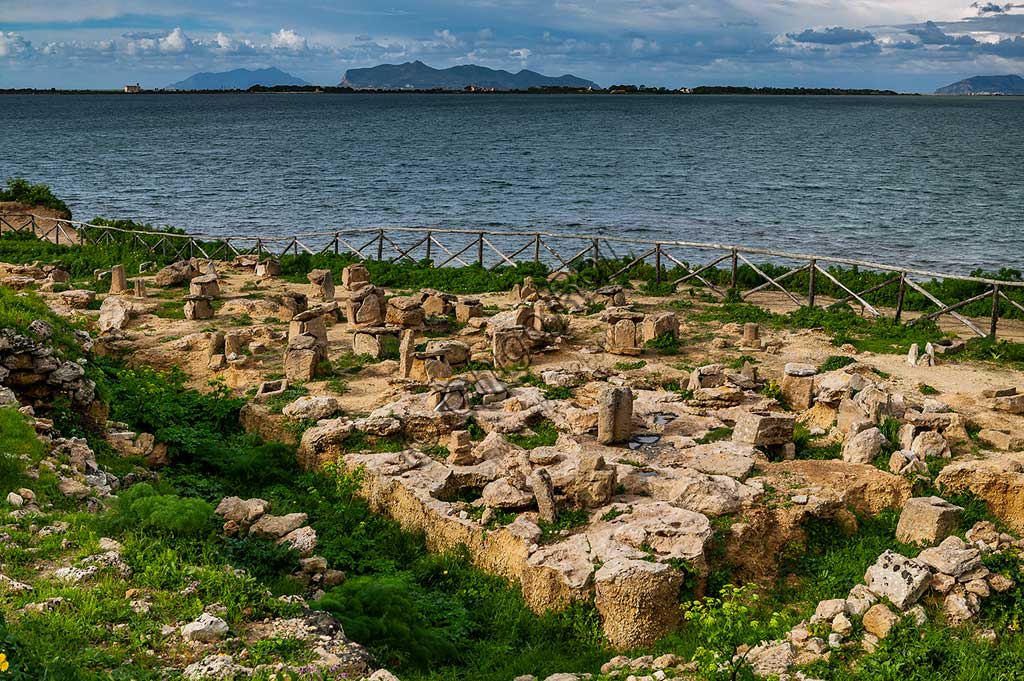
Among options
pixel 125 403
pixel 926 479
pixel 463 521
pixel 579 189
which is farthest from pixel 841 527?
pixel 579 189

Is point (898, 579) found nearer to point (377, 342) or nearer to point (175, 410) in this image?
point (377, 342)

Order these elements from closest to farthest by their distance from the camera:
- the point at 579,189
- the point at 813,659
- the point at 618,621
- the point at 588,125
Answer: the point at 813,659 < the point at 618,621 < the point at 579,189 < the point at 588,125

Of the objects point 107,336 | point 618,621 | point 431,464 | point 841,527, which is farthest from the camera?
point 107,336

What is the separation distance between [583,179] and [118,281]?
47866 millimetres

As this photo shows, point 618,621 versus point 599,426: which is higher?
point 599,426

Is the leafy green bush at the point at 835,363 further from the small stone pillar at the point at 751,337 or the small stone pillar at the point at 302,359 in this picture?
the small stone pillar at the point at 302,359

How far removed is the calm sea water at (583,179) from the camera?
155 feet

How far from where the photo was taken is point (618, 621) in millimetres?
10336

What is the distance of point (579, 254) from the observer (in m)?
26.8

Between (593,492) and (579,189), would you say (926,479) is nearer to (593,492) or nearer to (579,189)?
(593,492)

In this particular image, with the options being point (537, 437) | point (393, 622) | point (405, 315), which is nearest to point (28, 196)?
point (405, 315)

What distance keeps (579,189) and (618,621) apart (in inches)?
2142

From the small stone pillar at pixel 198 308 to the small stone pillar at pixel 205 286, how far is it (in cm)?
52

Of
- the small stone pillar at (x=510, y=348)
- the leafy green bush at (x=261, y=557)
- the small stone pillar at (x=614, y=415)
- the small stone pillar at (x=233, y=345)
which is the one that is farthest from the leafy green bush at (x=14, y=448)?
the small stone pillar at (x=510, y=348)
